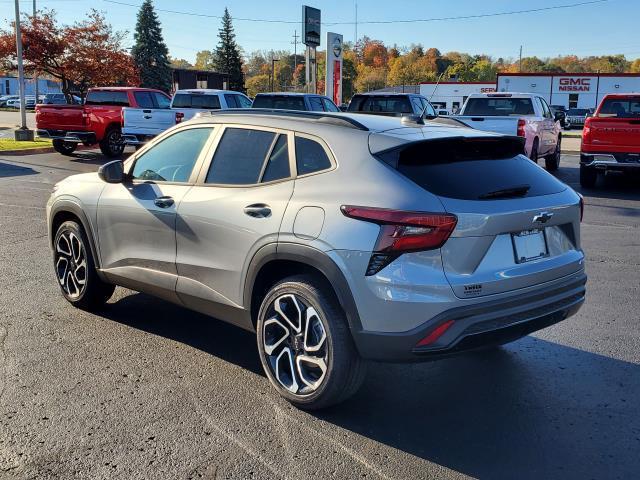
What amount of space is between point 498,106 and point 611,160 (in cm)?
351

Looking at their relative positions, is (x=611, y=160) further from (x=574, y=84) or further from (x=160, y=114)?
(x=574, y=84)

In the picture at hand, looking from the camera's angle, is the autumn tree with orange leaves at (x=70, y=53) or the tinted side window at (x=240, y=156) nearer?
the tinted side window at (x=240, y=156)

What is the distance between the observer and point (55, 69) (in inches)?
1134

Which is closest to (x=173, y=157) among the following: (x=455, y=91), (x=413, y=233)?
(x=413, y=233)

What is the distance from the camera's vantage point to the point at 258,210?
3.99 metres

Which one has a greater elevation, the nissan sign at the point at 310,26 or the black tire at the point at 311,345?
the nissan sign at the point at 310,26

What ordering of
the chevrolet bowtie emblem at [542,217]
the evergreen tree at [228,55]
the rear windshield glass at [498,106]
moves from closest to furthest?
the chevrolet bowtie emblem at [542,217] < the rear windshield glass at [498,106] < the evergreen tree at [228,55]

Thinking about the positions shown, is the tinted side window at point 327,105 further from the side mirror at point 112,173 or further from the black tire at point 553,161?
the side mirror at point 112,173

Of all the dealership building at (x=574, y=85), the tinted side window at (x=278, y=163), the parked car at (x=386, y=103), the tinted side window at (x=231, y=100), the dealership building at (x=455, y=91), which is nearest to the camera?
the tinted side window at (x=278, y=163)

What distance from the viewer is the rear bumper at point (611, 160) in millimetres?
12820

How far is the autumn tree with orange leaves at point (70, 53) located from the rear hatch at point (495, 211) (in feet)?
91.4

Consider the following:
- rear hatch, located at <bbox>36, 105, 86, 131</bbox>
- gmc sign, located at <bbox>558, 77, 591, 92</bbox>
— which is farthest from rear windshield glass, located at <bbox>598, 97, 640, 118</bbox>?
gmc sign, located at <bbox>558, 77, 591, 92</bbox>

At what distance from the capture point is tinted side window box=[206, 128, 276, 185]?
424 centimetres

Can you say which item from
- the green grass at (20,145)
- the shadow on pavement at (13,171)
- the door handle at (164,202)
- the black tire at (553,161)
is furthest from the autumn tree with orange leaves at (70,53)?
the door handle at (164,202)
